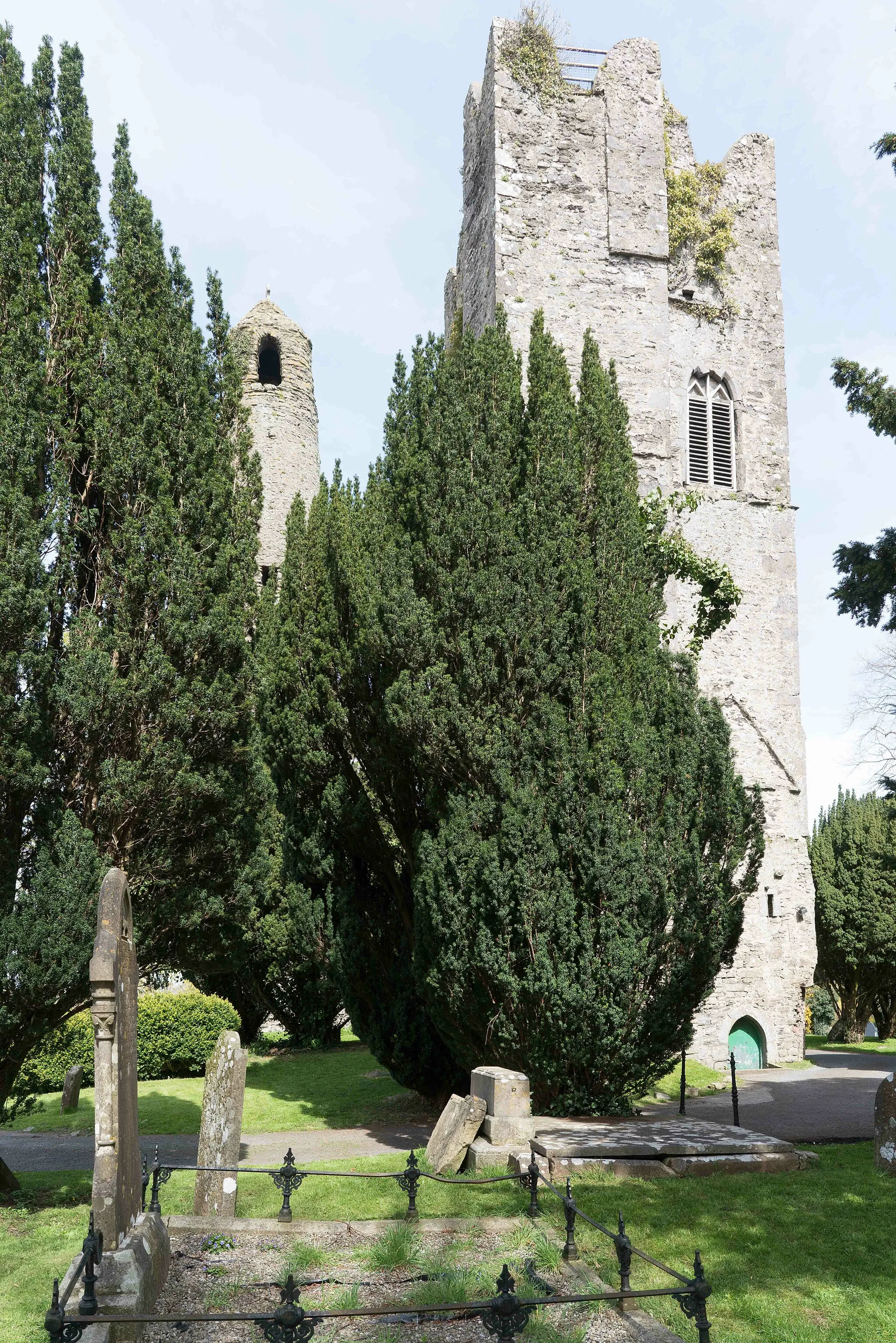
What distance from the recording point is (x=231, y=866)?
9664 millimetres

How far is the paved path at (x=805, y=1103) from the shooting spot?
11.4 metres

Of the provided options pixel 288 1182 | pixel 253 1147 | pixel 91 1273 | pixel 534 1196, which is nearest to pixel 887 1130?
pixel 534 1196

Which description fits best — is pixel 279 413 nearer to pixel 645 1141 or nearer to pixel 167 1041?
pixel 167 1041

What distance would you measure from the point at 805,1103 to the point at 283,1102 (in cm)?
721

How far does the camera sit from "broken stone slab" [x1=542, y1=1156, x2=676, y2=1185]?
8.30 m

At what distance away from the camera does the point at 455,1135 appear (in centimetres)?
901

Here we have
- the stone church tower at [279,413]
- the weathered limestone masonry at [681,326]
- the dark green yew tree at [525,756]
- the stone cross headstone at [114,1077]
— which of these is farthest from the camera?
the stone church tower at [279,413]

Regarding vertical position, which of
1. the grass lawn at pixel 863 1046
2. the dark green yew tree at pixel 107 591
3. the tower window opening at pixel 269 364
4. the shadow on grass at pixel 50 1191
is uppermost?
the tower window opening at pixel 269 364

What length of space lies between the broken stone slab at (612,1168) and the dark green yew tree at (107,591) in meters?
3.69

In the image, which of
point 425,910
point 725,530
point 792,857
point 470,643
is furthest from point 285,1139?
point 725,530

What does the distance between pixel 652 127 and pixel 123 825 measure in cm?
1524

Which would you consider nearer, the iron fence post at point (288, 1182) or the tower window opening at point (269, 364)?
the iron fence post at point (288, 1182)

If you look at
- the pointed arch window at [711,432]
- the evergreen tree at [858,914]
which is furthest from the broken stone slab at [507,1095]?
the evergreen tree at [858,914]

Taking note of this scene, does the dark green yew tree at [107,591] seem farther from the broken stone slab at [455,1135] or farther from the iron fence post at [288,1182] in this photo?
the broken stone slab at [455,1135]
